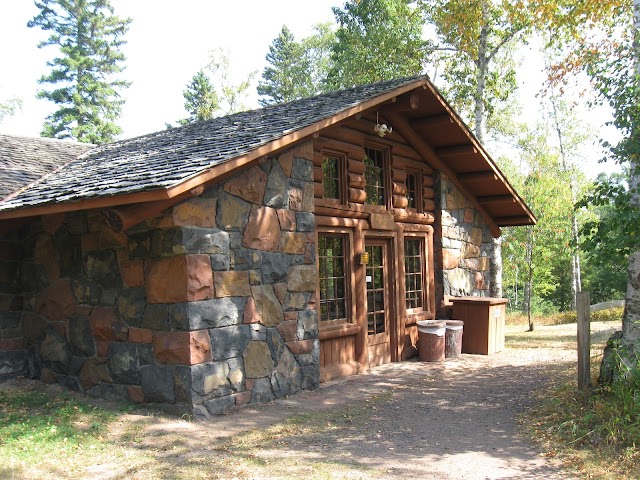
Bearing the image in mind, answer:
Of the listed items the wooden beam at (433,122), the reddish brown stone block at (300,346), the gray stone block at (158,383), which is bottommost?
the gray stone block at (158,383)

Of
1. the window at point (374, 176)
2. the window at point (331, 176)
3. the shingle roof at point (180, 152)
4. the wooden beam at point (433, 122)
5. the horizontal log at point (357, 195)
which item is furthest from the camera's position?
the wooden beam at point (433, 122)

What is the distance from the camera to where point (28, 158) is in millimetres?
10328

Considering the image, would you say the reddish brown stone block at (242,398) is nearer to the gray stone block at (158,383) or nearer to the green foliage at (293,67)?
the gray stone block at (158,383)

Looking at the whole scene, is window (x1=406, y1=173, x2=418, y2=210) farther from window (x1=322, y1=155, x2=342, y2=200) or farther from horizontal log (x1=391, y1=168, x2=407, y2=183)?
window (x1=322, y1=155, x2=342, y2=200)

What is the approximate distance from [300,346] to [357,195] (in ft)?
8.82

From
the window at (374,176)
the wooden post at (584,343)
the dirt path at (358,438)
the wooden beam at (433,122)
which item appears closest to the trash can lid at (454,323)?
the dirt path at (358,438)

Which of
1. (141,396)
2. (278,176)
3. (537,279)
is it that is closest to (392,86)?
(278,176)

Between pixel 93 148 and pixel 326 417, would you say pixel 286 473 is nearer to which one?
pixel 326 417

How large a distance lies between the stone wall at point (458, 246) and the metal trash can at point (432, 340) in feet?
3.90

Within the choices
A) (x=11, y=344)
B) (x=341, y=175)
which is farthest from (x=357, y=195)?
(x=11, y=344)

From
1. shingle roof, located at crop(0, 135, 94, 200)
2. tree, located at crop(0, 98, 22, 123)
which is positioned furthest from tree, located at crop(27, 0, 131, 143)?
shingle roof, located at crop(0, 135, 94, 200)

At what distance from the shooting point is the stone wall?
1116cm

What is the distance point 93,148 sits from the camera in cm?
1183

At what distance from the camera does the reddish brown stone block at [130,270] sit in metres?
6.56
